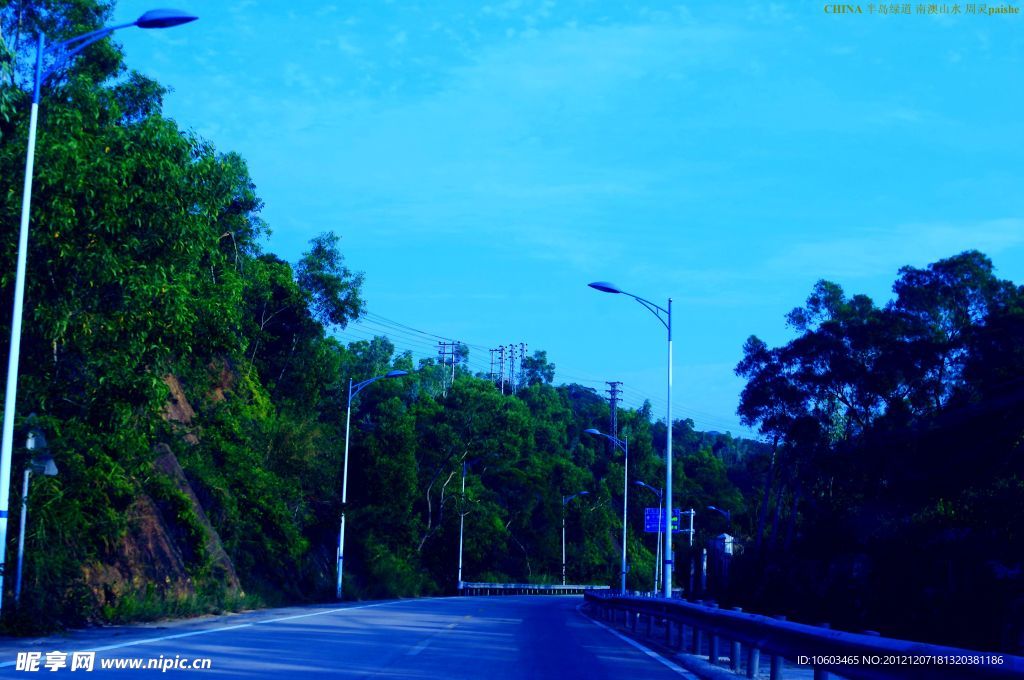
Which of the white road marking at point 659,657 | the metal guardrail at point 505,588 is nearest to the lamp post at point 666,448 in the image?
the white road marking at point 659,657

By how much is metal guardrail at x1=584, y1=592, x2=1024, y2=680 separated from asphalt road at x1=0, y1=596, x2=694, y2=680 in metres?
0.92

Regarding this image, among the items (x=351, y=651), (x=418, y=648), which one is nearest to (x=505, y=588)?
(x=418, y=648)

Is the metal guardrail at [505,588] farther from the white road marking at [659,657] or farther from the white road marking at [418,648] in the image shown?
the white road marking at [418,648]

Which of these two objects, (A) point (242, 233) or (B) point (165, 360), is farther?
(A) point (242, 233)

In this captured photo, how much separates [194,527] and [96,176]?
13952 mm

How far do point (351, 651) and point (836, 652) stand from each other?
7.90 m

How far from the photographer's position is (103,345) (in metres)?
19.7

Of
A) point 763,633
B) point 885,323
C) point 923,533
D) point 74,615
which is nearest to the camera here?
point 763,633

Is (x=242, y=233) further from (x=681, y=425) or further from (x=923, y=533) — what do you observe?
(x=681, y=425)

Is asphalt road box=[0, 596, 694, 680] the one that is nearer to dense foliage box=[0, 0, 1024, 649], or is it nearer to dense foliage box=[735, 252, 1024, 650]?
dense foliage box=[0, 0, 1024, 649]

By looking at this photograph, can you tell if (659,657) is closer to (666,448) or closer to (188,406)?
(666,448)

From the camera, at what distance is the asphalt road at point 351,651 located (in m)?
12.2

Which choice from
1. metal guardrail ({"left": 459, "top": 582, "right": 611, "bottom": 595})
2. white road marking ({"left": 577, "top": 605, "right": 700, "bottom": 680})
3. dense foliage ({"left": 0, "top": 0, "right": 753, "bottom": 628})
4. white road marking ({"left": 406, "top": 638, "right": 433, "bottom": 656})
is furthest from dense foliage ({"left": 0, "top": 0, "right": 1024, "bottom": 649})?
white road marking ({"left": 577, "top": 605, "right": 700, "bottom": 680})

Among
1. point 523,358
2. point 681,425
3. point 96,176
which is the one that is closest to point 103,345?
point 96,176
